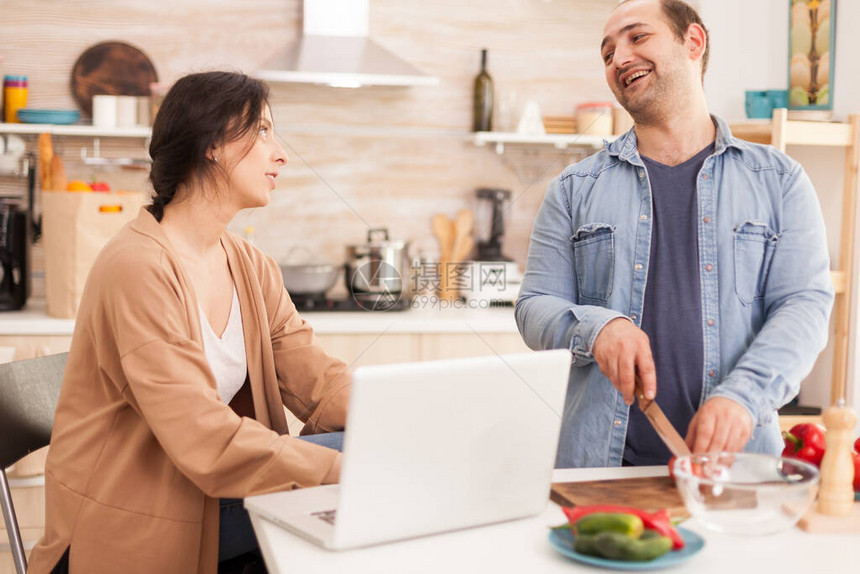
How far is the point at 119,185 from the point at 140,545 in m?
2.16

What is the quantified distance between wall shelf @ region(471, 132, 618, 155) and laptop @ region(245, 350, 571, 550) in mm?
2224

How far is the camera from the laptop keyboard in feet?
3.36

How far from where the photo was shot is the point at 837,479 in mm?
1072

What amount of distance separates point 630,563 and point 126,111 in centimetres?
264

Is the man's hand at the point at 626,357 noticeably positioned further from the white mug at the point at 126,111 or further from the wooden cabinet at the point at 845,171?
the white mug at the point at 126,111

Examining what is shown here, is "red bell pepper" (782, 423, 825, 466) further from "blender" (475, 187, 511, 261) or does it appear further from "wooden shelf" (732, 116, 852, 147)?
"blender" (475, 187, 511, 261)

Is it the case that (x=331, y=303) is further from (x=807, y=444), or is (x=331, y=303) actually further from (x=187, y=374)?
(x=807, y=444)

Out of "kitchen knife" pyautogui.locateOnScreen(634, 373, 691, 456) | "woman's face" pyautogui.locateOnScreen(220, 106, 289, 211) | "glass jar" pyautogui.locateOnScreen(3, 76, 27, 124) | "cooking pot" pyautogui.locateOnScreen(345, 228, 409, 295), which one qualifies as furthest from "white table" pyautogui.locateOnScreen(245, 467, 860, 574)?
"glass jar" pyautogui.locateOnScreen(3, 76, 27, 124)

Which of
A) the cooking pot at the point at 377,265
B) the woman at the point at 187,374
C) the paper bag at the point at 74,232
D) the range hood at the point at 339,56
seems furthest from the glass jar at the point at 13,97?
the woman at the point at 187,374

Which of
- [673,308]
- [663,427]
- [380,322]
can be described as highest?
[673,308]

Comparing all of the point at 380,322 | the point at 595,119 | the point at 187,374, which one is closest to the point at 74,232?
the point at 380,322

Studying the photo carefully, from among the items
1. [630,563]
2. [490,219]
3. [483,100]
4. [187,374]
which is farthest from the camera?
[490,219]

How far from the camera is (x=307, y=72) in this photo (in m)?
2.94

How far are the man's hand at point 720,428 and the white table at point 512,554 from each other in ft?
0.49
